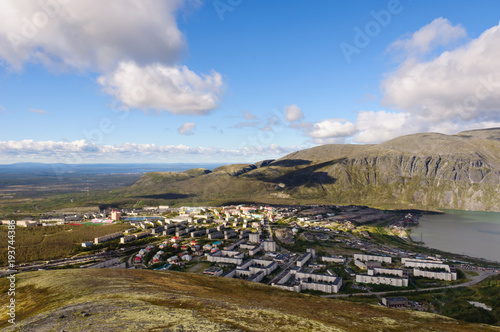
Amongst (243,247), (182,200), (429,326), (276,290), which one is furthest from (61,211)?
(429,326)

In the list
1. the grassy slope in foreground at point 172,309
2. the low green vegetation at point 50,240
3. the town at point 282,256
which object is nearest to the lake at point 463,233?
the town at point 282,256

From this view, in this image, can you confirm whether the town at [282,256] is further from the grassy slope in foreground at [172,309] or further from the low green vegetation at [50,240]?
the grassy slope in foreground at [172,309]

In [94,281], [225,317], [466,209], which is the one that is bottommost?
[466,209]

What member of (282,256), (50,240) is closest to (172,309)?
(282,256)

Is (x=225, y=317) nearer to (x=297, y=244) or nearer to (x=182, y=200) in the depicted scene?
(x=297, y=244)

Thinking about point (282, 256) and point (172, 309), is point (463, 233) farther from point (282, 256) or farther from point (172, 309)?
point (172, 309)

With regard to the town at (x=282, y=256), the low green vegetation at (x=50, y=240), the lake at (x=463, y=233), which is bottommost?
the lake at (x=463, y=233)
